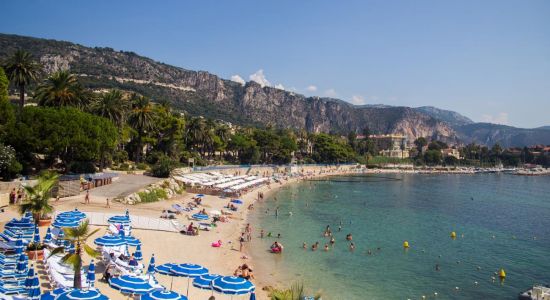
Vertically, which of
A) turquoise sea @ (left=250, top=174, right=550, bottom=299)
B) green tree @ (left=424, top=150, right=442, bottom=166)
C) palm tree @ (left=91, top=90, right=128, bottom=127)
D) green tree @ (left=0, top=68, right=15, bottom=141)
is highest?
palm tree @ (left=91, top=90, right=128, bottom=127)

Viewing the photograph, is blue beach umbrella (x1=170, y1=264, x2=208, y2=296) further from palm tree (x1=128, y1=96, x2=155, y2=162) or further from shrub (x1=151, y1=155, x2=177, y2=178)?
palm tree (x1=128, y1=96, x2=155, y2=162)

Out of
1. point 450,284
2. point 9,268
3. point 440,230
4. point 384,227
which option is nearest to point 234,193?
point 384,227

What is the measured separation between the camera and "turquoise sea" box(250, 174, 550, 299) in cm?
2483

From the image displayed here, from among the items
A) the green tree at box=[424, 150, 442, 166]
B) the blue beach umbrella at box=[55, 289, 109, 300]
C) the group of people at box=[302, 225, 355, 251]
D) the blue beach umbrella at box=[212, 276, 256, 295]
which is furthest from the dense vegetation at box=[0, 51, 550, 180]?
the green tree at box=[424, 150, 442, 166]

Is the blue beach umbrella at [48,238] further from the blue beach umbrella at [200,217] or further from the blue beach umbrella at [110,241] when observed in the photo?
the blue beach umbrella at [200,217]

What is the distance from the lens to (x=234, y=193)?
181 ft

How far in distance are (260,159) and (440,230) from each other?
6801cm

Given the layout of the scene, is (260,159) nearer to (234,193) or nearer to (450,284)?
(234,193)

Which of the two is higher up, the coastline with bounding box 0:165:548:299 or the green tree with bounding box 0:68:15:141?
the green tree with bounding box 0:68:15:141

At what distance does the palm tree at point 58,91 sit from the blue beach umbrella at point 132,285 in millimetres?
39350

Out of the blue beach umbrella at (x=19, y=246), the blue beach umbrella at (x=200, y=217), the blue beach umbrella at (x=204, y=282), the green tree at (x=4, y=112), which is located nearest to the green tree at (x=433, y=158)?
the blue beach umbrella at (x=200, y=217)

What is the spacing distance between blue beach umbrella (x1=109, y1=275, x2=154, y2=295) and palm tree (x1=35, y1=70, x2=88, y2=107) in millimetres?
39350

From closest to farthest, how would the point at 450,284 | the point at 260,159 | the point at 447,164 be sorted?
the point at 450,284, the point at 260,159, the point at 447,164

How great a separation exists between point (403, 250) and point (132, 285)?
23.6m
